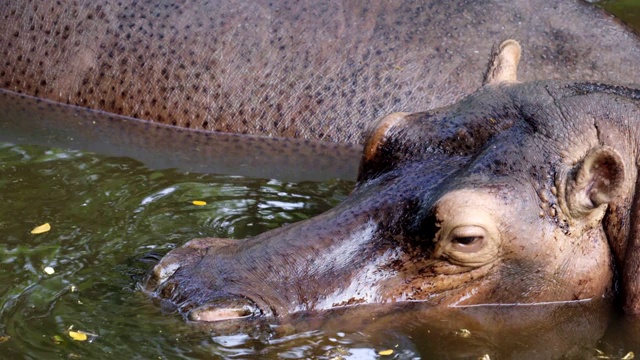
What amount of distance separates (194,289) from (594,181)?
1596 millimetres

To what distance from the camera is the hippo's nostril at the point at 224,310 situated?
14.0 feet

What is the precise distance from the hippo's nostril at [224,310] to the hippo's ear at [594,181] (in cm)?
131

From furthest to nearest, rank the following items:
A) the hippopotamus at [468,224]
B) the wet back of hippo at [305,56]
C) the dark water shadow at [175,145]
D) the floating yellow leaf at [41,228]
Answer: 1. the wet back of hippo at [305,56]
2. the dark water shadow at [175,145]
3. the floating yellow leaf at [41,228]
4. the hippopotamus at [468,224]

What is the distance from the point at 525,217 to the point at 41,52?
5021 mm

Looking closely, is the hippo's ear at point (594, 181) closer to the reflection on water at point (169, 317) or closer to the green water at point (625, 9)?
the reflection on water at point (169, 317)

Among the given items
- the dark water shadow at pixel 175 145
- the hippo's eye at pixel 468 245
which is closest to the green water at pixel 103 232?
the dark water shadow at pixel 175 145

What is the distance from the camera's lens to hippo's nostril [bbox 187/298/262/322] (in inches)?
168

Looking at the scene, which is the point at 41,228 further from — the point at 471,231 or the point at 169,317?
the point at 471,231

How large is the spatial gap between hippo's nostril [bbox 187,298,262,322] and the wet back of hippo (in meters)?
3.49

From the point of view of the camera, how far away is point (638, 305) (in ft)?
15.5

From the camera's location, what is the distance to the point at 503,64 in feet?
17.9

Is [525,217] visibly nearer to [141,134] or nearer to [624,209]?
[624,209]

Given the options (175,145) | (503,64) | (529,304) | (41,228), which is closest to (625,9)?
(175,145)

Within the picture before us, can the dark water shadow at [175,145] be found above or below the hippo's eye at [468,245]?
below
